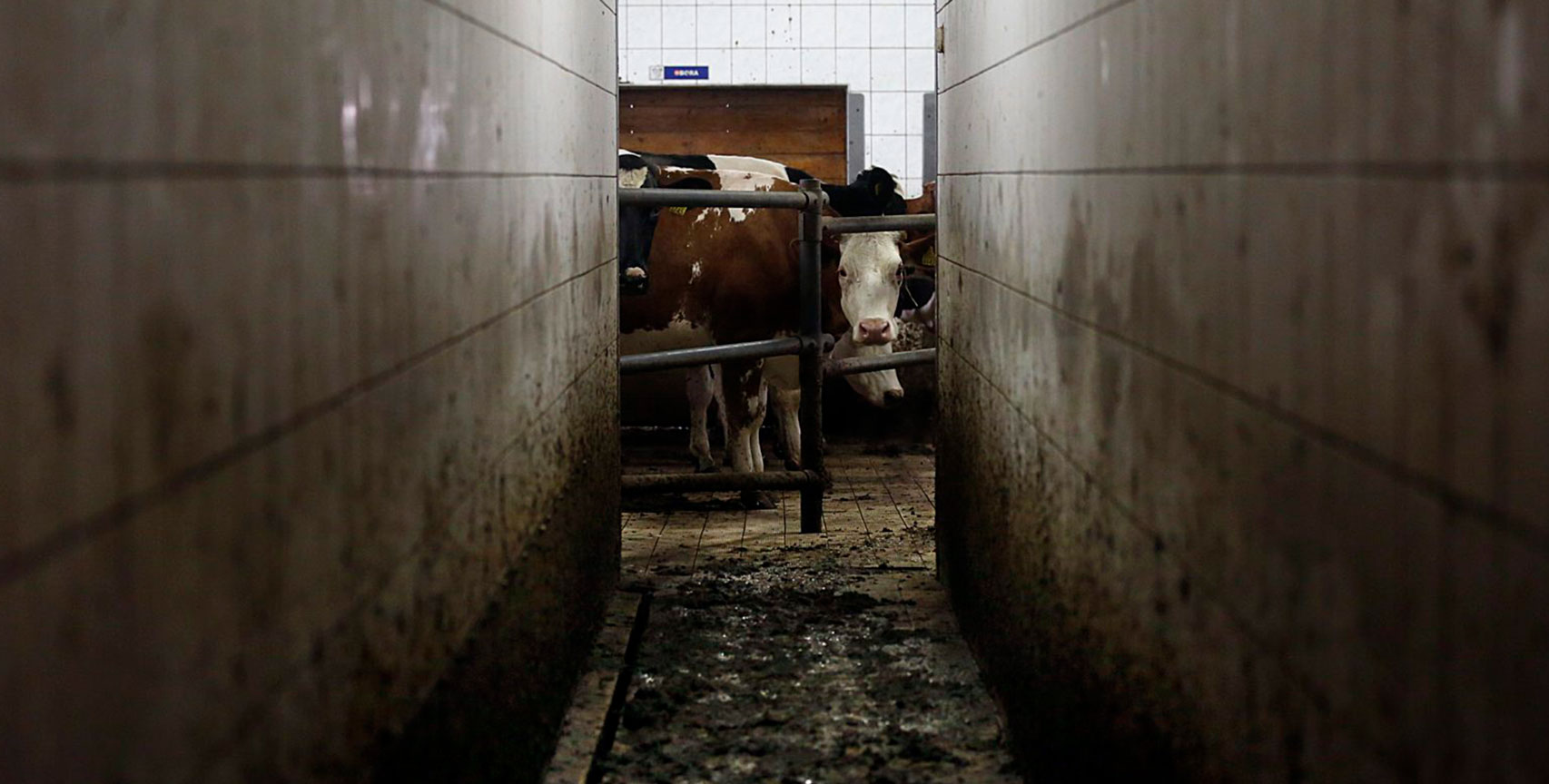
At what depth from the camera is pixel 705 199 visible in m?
5.59

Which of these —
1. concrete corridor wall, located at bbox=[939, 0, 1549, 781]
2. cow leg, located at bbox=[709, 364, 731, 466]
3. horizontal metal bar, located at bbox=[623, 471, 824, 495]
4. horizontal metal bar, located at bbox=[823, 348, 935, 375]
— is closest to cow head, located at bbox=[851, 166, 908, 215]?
horizontal metal bar, located at bbox=[823, 348, 935, 375]

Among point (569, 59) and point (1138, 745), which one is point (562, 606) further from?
point (1138, 745)

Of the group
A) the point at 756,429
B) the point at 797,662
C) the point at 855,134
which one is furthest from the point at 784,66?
the point at 797,662

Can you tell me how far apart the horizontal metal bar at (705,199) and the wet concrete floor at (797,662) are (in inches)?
43.4

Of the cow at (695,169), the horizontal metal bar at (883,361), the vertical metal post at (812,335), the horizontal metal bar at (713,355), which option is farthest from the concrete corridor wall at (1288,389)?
the horizontal metal bar at (883,361)

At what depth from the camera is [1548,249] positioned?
1.01 meters

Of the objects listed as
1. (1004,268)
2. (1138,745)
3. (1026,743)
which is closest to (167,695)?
(1138,745)

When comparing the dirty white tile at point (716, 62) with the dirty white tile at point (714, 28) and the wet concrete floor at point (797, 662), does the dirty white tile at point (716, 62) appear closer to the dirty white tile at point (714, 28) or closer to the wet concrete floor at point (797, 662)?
the dirty white tile at point (714, 28)

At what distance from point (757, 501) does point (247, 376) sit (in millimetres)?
5031

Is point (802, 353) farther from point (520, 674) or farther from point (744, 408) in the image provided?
point (520, 674)

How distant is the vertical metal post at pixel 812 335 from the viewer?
5828 millimetres

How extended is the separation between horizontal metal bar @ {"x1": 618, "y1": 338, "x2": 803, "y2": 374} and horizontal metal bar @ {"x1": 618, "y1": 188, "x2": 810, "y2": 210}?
483 millimetres

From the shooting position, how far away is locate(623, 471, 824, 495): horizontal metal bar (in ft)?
18.5

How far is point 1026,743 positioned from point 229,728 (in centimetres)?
193
